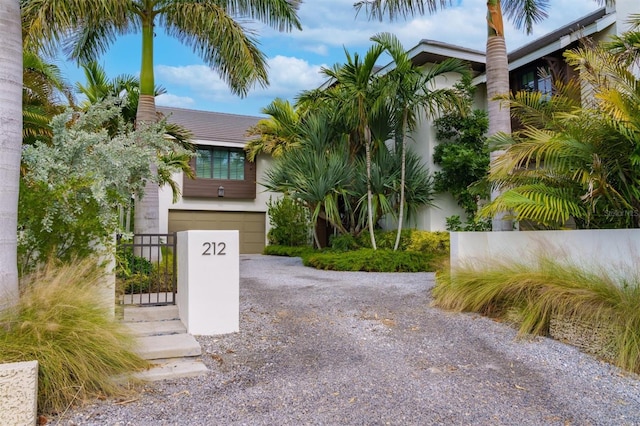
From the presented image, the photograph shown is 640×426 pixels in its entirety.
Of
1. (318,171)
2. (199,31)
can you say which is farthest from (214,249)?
(318,171)

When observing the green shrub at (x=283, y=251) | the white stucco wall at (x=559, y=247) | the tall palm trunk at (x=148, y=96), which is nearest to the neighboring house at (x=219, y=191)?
the green shrub at (x=283, y=251)

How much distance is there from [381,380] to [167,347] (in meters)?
2.19

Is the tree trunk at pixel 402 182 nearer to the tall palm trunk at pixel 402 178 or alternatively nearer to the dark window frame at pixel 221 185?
the tall palm trunk at pixel 402 178

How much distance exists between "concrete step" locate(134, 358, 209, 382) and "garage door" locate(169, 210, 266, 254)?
1571 centimetres

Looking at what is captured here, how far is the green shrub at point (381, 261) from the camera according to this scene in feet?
38.5

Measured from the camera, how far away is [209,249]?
218 inches

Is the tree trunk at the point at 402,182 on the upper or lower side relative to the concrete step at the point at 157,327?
upper

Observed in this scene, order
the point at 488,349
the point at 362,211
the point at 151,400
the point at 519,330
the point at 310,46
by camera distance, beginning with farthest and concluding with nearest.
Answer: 1. the point at 362,211
2. the point at 310,46
3. the point at 519,330
4. the point at 488,349
5. the point at 151,400

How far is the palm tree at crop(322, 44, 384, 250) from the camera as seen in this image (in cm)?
1187

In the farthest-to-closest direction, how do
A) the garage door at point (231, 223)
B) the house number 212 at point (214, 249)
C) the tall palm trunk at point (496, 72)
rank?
1. the garage door at point (231, 223)
2. the tall palm trunk at point (496, 72)
3. the house number 212 at point (214, 249)

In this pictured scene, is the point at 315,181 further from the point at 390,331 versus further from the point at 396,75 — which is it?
the point at 390,331

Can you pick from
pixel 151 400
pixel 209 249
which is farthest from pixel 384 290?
pixel 151 400

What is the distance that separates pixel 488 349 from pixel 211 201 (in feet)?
55.8

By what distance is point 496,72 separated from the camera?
882 cm
